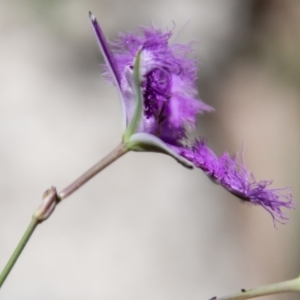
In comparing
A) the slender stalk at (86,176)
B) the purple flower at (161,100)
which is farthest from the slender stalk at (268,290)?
the slender stalk at (86,176)

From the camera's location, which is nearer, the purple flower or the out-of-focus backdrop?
the purple flower

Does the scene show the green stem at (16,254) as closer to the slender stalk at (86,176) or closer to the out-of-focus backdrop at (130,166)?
the slender stalk at (86,176)

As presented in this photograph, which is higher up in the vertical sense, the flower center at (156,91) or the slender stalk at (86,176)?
the flower center at (156,91)

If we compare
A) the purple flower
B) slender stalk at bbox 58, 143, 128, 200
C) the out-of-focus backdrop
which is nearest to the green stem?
slender stalk at bbox 58, 143, 128, 200

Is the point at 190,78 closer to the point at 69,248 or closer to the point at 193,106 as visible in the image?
the point at 193,106

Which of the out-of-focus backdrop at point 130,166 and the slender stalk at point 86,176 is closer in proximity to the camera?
the slender stalk at point 86,176

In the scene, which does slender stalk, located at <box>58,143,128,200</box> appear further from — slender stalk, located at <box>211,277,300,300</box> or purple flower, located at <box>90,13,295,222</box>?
slender stalk, located at <box>211,277,300,300</box>

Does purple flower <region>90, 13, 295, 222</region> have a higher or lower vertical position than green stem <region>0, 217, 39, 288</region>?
higher
